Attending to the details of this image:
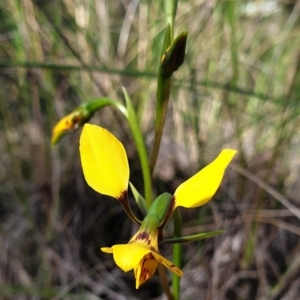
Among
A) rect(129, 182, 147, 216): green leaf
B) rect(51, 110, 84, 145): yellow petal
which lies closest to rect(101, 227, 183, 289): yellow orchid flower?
rect(129, 182, 147, 216): green leaf

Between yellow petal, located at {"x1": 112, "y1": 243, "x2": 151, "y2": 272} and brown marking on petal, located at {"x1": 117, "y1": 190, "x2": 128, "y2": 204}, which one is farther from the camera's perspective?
brown marking on petal, located at {"x1": 117, "y1": 190, "x2": 128, "y2": 204}

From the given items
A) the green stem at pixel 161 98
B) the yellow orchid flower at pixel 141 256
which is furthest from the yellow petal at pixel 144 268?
the green stem at pixel 161 98

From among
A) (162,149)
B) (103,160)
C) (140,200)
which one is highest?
(103,160)

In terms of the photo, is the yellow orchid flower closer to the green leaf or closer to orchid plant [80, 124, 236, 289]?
orchid plant [80, 124, 236, 289]

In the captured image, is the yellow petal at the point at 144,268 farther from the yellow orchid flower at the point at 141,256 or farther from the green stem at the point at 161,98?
the green stem at the point at 161,98

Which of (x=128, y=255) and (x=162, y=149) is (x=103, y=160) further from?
(x=162, y=149)

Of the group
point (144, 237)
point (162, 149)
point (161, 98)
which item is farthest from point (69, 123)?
point (162, 149)
